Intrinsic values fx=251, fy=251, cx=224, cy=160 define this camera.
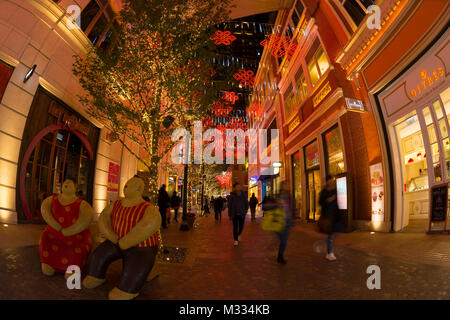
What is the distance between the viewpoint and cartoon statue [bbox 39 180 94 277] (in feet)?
12.1

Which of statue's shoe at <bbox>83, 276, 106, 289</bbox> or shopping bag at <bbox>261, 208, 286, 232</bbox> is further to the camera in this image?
shopping bag at <bbox>261, 208, 286, 232</bbox>

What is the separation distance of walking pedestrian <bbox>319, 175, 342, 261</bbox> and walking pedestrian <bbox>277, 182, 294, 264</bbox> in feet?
2.51

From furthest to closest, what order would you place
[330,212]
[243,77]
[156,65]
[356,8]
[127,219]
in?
[243,77] → [356,8] → [156,65] → [330,212] → [127,219]

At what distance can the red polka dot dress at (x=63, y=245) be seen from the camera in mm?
3688

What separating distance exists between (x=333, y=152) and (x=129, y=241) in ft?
38.5

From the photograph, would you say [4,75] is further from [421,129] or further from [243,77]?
[243,77]

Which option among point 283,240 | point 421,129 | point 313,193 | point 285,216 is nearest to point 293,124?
point 313,193

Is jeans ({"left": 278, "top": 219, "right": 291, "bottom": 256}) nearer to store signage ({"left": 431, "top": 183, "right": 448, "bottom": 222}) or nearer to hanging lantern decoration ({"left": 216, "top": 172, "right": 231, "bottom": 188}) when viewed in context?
store signage ({"left": 431, "top": 183, "right": 448, "bottom": 222})

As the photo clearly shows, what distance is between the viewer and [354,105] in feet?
31.4

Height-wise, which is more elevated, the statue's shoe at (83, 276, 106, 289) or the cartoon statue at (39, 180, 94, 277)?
the cartoon statue at (39, 180, 94, 277)

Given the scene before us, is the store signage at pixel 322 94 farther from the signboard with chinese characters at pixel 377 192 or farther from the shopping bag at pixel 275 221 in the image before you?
the shopping bag at pixel 275 221

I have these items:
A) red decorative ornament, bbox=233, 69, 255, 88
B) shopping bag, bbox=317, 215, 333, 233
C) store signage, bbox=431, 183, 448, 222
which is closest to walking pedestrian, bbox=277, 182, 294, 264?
shopping bag, bbox=317, 215, 333, 233

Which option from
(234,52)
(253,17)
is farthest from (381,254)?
(234,52)
